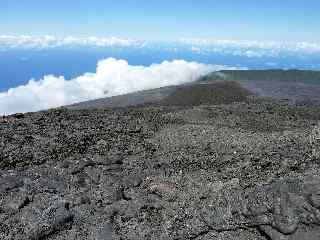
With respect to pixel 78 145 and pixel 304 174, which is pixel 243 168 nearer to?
pixel 304 174

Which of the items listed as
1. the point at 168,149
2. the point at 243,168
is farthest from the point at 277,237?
the point at 168,149

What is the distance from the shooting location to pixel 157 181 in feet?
40.8

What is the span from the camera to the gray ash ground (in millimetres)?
10234

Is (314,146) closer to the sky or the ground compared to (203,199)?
closer to the sky

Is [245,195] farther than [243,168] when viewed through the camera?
No

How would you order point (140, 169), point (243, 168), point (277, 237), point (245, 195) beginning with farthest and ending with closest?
1. point (140, 169)
2. point (243, 168)
3. point (245, 195)
4. point (277, 237)

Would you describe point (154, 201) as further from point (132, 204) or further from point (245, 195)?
point (245, 195)

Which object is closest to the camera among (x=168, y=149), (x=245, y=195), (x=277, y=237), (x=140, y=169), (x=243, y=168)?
(x=277, y=237)

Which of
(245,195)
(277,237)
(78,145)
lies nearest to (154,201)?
(245,195)

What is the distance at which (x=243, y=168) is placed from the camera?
12.5m

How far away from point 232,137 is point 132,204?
5618mm

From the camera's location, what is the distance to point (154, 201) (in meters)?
11.5

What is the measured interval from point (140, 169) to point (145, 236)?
337 cm

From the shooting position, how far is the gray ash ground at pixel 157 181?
10234 mm
